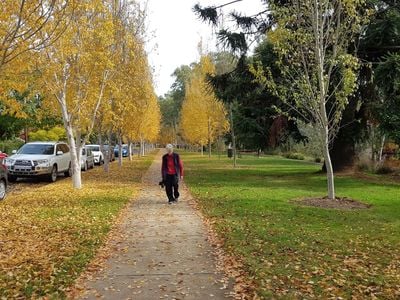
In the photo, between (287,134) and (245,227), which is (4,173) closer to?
(245,227)

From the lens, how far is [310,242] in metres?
7.72

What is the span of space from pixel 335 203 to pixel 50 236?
7.12 metres

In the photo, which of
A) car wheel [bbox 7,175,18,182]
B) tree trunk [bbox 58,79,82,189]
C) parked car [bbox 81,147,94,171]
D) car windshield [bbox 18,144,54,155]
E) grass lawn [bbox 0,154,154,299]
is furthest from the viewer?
parked car [bbox 81,147,94,171]

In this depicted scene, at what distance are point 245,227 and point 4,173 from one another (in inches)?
328

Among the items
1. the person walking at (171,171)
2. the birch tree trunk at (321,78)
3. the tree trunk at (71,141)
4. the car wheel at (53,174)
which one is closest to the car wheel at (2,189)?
the tree trunk at (71,141)

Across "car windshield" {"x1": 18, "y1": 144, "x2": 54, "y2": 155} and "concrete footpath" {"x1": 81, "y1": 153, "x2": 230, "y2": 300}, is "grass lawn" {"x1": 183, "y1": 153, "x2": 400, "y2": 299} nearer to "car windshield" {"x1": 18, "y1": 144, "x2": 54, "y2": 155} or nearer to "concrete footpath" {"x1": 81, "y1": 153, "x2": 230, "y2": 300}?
"concrete footpath" {"x1": 81, "y1": 153, "x2": 230, "y2": 300}

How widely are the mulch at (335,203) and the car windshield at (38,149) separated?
1255cm

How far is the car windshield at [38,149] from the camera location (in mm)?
20641

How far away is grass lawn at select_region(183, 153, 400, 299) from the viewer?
18.1 ft

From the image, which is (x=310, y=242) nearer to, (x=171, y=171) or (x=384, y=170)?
(x=171, y=171)

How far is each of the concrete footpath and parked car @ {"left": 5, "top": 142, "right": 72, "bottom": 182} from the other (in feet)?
34.6

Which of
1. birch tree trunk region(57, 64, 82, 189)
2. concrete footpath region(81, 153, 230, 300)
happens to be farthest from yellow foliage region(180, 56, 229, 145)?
concrete footpath region(81, 153, 230, 300)

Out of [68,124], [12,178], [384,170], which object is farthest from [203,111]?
[68,124]

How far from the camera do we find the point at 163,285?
5.52m
